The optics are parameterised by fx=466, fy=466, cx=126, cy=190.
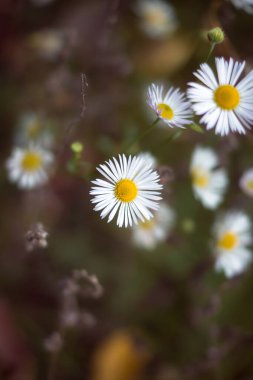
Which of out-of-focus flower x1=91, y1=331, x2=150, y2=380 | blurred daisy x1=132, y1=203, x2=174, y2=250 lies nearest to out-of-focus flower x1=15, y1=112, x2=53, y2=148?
blurred daisy x1=132, y1=203, x2=174, y2=250

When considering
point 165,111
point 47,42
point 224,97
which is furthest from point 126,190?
point 47,42

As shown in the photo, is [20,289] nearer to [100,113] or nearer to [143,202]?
[100,113]

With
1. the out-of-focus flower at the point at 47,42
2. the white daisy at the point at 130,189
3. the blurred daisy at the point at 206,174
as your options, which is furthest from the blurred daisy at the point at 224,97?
the out-of-focus flower at the point at 47,42

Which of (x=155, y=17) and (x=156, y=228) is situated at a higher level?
(x=155, y=17)

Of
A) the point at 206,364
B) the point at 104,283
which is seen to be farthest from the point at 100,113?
the point at 206,364

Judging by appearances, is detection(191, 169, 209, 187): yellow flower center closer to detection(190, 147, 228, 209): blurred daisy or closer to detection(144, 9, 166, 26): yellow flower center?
detection(190, 147, 228, 209): blurred daisy

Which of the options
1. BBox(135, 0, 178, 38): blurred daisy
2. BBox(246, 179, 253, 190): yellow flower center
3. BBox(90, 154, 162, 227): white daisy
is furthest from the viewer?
BBox(135, 0, 178, 38): blurred daisy

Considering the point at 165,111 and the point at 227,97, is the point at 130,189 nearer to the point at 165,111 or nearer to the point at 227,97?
the point at 165,111
